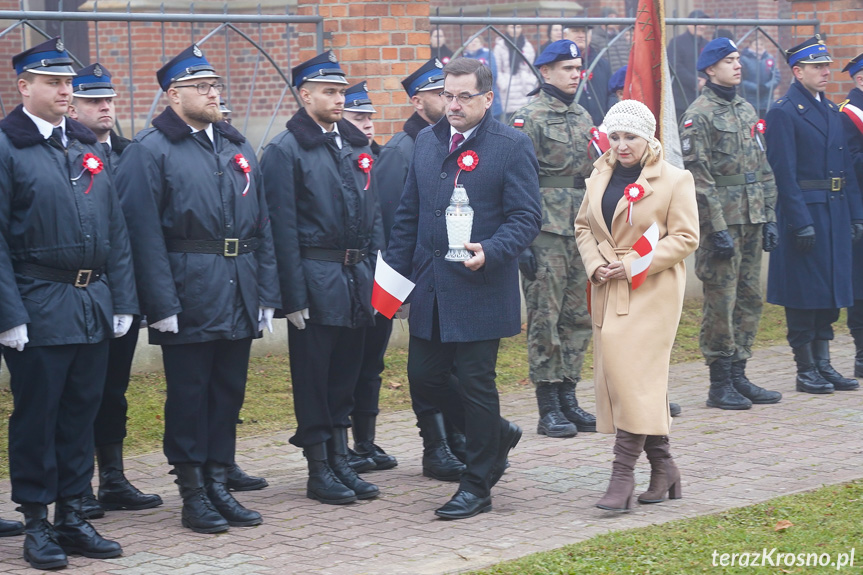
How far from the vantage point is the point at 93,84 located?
22.3ft

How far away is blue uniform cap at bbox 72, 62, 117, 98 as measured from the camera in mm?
6758

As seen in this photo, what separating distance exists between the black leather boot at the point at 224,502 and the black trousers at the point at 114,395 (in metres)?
0.65

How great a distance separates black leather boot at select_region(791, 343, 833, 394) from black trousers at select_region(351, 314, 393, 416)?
3306mm

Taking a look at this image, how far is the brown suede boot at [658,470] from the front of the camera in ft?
20.1

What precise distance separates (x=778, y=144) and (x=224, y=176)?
4.43 m

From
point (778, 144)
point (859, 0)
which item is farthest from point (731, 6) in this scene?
point (778, 144)

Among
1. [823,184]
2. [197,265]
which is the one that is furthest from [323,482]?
[823,184]

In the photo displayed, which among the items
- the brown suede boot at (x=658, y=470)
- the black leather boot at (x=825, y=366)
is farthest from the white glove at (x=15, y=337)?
the black leather boot at (x=825, y=366)

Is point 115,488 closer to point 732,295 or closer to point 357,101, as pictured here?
point 357,101

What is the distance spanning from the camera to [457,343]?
6105 mm

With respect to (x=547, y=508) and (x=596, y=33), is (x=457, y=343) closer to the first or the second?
(x=547, y=508)

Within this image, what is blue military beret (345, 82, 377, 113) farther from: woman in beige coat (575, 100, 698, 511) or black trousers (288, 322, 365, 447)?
woman in beige coat (575, 100, 698, 511)

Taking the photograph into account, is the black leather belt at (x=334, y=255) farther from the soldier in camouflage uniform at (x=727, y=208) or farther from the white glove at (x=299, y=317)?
the soldier in camouflage uniform at (x=727, y=208)

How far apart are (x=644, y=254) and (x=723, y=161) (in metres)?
2.64
